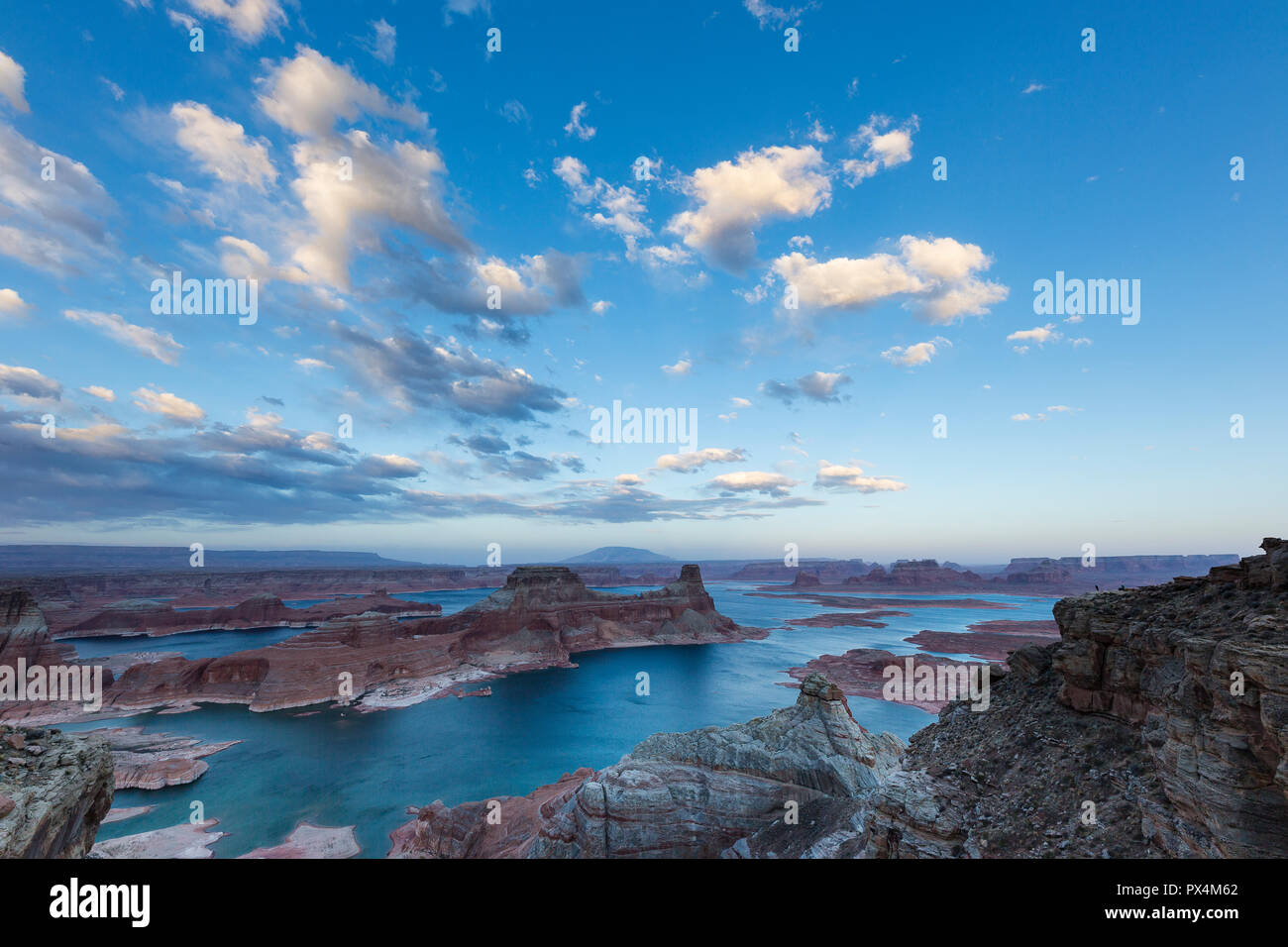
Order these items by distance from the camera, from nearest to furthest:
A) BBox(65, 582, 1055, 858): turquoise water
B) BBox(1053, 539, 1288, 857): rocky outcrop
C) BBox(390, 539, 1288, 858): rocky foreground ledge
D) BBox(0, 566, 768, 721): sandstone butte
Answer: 1. BBox(1053, 539, 1288, 857): rocky outcrop
2. BBox(390, 539, 1288, 858): rocky foreground ledge
3. BBox(65, 582, 1055, 858): turquoise water
4. BBox(0, 566, 768, 721): sandstone butte

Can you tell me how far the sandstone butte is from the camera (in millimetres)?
46656

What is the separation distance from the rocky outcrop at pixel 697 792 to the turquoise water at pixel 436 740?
23.1 ft

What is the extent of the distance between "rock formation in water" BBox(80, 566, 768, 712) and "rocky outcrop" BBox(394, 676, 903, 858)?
33.3 meters

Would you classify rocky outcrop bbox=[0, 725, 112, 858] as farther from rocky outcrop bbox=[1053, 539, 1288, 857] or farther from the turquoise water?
rocky outcrop bbox=[1053, 539, 1288, 857]

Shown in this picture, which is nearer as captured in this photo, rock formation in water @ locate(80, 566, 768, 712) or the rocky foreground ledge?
the rocky foreground ledge

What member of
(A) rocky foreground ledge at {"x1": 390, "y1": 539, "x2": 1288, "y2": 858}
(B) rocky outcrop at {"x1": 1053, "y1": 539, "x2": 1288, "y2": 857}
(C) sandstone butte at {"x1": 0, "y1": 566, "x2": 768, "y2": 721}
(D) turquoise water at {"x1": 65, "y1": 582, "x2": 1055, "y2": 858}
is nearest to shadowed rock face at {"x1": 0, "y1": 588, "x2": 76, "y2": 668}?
(C) sandstone butte at {"x1": 0, "y1": 566, "x2": 768, "y2": 721}

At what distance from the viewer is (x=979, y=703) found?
14.4m

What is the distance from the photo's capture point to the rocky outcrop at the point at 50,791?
26.7ft

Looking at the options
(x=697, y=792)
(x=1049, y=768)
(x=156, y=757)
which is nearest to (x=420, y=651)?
(x=156, y=757)

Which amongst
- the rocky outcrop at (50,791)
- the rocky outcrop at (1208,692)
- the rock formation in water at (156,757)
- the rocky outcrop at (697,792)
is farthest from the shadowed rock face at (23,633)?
the rocky outcrop at (1208,692)

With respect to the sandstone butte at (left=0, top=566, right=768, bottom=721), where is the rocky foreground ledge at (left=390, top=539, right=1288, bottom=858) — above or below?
above

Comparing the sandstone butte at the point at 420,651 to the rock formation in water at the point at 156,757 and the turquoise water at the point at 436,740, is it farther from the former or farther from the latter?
the rock formation in water at the point at 156,757
